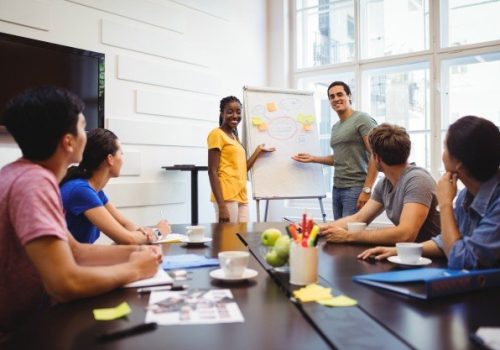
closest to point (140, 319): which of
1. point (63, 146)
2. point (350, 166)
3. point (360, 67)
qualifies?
point (63, 146)

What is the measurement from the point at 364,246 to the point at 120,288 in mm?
918

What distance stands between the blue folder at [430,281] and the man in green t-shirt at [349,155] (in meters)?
2.00

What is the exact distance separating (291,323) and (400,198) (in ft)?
Answer: 3.60

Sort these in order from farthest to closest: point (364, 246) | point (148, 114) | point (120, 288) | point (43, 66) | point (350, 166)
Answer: point (148, 114) < point (350, 166) < point (43, 66) < point (364, 246) < point (120, 288)

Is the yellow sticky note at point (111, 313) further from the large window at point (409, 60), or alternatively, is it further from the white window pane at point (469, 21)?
the white window pane at point (469, 21)

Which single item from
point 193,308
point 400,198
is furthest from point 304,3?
point 193,308

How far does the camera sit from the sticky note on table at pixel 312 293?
A: 3.10 ft

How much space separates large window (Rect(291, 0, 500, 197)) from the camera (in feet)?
12.6

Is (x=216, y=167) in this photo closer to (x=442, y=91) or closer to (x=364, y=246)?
(x=364, y=246)

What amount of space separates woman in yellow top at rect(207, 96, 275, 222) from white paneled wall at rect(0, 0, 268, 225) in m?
0.84

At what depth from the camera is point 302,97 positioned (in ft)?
13.0

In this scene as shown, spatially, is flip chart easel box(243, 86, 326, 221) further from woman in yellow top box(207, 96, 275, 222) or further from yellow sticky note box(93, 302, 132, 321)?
yellow sticky note box(93, 302, 132, 321)

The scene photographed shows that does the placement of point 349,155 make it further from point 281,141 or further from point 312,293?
point 312,293

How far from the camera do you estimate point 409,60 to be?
4.09m
